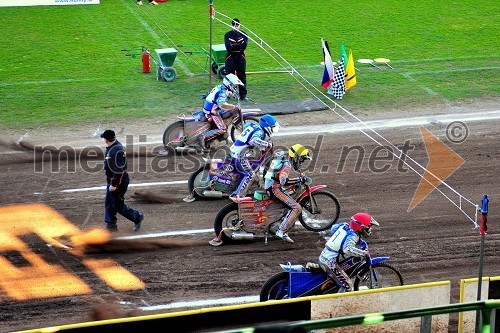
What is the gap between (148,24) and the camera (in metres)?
26.6

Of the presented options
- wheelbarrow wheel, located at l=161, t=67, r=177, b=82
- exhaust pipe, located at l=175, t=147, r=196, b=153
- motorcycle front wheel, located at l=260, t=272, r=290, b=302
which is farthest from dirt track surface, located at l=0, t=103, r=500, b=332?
wheelbarrow wheel, located at l=161, t=67, r=177, b=82

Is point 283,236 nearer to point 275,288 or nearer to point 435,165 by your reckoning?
point 275,288

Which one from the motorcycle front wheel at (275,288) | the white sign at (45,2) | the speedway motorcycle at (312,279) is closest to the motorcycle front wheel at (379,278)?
the speedway motorcycle at (312,279)

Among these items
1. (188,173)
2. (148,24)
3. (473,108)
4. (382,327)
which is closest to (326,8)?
(148,24)

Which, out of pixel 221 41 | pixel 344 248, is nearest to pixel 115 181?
pixel 344 248

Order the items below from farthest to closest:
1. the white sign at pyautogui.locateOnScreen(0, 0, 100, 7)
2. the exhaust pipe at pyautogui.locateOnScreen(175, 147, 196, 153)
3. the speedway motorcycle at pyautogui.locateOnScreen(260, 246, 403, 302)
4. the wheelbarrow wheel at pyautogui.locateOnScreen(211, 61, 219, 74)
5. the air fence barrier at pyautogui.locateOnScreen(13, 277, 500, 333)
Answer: the white sign at pyautogui.locateOnScreen(0, 0, 100, 7)
the wheelbarrow wheel at pyautogui.locateOnScreen(211, 61, 219, 74)
the exhaust pipe at pyautogui.locateOnScreen(175, 147, 196, 153)
the speedway motorcycle at pyautogui.locateOnScreen(260, 246, 403, 302)
the air fence barrier at pyautogui.locateOnScreen(13, 277, 500, 333)

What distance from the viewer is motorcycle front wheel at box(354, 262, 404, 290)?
12.1 m

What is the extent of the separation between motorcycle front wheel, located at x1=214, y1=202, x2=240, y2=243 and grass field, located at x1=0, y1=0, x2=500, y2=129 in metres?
6.55

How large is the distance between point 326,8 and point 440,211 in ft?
48.5

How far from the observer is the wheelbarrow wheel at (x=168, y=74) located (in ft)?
71.9

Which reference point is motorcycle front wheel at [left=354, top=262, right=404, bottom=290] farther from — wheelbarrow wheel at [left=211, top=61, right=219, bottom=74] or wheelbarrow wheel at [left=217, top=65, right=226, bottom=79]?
wheelbarrow wheel at [left=211, top=61, right=219, bottom=74]

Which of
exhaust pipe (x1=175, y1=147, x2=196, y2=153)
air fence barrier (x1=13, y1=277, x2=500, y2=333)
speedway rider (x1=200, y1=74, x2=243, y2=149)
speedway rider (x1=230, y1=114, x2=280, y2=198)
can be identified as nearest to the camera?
air fence barrier (x1=13, y1=277, x2=500, y2=333)

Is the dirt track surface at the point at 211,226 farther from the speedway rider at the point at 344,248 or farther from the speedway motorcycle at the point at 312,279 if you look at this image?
the speedway rider at the point at 344,248

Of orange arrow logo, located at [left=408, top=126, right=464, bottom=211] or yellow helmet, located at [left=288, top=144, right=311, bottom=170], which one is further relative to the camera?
orange arrow logo, located at [left=408, top=126, right=464, bottom=211]
